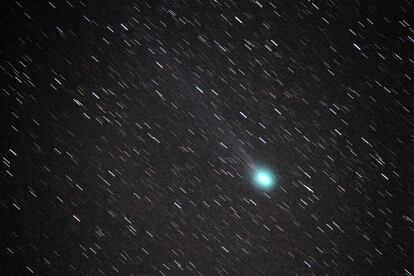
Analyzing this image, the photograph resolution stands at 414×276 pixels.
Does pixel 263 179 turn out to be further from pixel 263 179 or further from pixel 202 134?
pixel 202 134

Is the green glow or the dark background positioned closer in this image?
the dark background

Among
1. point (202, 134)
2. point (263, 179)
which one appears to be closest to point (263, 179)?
point (263, 179)

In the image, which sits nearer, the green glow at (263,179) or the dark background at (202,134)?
the dark background at (202,134)

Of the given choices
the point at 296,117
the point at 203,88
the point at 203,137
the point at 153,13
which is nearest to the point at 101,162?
the point at 203,137

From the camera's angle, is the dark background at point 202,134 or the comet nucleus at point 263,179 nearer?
the dark background at point 202,134

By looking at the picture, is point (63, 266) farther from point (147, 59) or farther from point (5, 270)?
point (147, 59)
